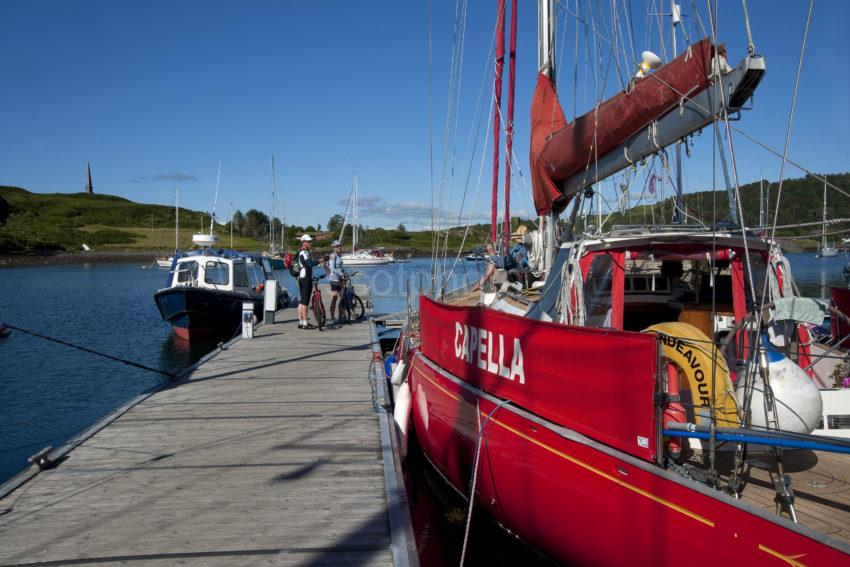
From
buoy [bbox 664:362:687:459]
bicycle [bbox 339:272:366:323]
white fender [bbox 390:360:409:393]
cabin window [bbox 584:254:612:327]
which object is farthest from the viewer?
bicycle [bbox 339:272:366:323]

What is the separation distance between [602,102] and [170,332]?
18618mm

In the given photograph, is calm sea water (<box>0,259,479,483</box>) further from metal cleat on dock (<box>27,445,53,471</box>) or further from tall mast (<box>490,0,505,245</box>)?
metal cleat on dock (<box>27,445,53,471</box>)

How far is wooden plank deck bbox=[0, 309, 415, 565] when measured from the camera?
4.21m

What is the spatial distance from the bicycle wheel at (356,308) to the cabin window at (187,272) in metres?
5.47

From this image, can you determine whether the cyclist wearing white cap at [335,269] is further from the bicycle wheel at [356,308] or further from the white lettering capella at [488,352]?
the white lettering capella at [488,352]

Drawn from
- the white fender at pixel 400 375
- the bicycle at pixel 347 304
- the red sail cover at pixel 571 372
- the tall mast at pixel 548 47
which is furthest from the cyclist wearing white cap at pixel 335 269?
the red sail cover at pixel 571 372

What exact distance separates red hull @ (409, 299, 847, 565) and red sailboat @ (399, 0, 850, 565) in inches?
0.4

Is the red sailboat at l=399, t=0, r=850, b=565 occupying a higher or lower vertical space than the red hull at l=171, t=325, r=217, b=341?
higher

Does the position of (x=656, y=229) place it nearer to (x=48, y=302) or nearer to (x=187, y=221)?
(x=48, y=302)

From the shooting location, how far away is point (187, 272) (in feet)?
63.7

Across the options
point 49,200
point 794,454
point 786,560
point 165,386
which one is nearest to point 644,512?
point 786,560

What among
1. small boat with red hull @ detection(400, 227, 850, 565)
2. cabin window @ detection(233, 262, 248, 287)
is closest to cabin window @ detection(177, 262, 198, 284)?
cabin window @ detection(233, 262, 248, 287)

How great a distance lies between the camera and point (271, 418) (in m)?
7.35

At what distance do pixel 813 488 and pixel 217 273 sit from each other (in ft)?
59.0
